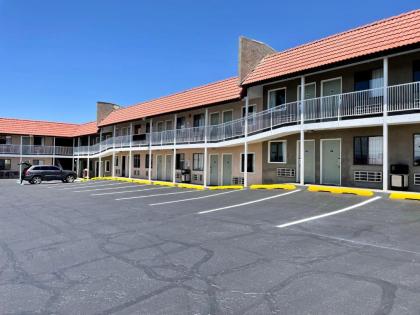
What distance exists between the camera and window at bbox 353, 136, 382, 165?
15.1 meters

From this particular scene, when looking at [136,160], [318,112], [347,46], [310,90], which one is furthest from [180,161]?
[347,46]

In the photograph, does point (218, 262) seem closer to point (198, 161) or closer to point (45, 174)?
point (198, 161)

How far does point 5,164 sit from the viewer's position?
41.1 meters

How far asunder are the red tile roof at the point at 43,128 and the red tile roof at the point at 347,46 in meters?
27.6

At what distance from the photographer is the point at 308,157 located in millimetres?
17766

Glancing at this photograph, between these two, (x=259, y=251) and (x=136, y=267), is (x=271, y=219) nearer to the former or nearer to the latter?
(x=259, y=251)

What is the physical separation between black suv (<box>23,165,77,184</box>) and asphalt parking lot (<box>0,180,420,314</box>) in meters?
21.6

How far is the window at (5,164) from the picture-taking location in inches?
1609

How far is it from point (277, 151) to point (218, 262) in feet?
46.3

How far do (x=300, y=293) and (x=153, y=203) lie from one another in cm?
1046

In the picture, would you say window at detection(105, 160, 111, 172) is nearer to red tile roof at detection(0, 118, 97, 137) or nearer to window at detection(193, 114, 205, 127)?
red tile roof at detection(0, 118, 97, 137)

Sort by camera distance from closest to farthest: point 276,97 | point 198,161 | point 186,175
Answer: point 276,97
point 186,175
point 198,161

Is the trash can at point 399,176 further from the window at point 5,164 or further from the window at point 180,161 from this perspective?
the window at point 5,164

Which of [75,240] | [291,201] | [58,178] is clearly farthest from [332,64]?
[58,178]
